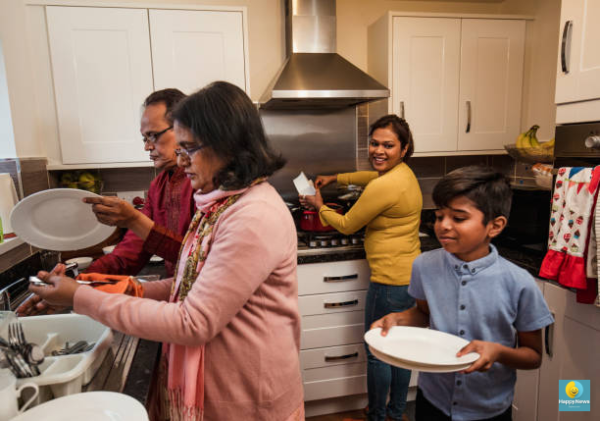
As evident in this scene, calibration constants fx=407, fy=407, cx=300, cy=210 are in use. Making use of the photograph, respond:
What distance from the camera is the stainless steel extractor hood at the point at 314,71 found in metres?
2.06

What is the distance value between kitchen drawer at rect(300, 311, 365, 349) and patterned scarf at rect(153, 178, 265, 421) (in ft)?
3.85

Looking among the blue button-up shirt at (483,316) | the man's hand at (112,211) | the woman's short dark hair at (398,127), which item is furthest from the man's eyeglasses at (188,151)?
the woman's short dark hair at (398,127)

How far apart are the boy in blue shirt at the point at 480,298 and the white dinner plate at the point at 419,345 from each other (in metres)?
0.04

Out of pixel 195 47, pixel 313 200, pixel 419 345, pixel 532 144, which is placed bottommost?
pixel 419 345

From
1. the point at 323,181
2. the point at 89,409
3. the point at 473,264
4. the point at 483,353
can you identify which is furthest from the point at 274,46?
the point at 89,409

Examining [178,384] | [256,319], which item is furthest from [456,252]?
[178,384]

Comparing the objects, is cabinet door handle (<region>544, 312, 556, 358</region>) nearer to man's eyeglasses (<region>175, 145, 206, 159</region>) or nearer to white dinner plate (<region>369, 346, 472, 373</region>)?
white dinner plate (<region>369, 346, 472, 373</region>)

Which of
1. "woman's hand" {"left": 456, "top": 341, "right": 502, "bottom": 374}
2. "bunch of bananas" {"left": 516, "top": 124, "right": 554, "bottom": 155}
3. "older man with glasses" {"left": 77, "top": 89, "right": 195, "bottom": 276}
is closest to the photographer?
"woman's hand" {"left": 456, "top": 341, "right": 502, "bottom": 374}

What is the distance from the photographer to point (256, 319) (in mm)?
892

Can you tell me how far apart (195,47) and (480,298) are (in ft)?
5.90

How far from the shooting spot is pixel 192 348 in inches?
34.9

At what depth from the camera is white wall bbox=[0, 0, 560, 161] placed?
1923 millimetres

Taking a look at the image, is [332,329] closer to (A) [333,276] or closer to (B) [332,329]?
(B) [332,329]

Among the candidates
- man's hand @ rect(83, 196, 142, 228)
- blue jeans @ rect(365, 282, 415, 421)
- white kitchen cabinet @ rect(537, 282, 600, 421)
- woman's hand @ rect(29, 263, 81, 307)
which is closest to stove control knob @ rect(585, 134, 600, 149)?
white kitchen cabinet @ rect(537, 282, 600, 421)
